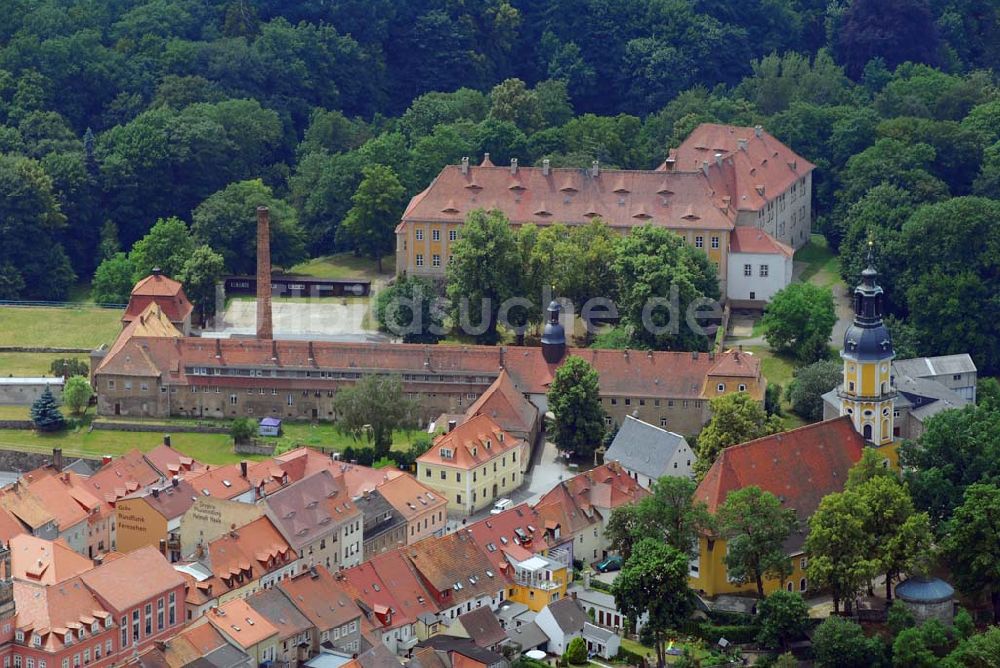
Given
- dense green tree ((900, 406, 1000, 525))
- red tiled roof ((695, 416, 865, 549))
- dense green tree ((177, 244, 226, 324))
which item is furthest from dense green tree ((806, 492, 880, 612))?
dense green tree ((177, 244, 226, 324))

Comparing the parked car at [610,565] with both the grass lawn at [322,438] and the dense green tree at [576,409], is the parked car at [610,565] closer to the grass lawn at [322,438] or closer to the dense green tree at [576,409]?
the dense green tree at [576,409]

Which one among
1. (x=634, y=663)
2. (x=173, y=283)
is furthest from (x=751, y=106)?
(x=634, y=663)

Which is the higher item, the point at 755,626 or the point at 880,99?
the point at 880,99

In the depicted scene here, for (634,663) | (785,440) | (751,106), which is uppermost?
(751,106)

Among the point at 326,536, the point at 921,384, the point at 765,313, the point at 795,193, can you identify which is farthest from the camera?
the point at 795,193

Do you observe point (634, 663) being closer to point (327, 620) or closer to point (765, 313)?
point (327, 620)

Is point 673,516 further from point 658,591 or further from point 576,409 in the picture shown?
point 576,409

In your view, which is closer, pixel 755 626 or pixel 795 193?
pixel 755 626

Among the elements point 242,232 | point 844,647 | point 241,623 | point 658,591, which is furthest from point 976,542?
point 242,232
